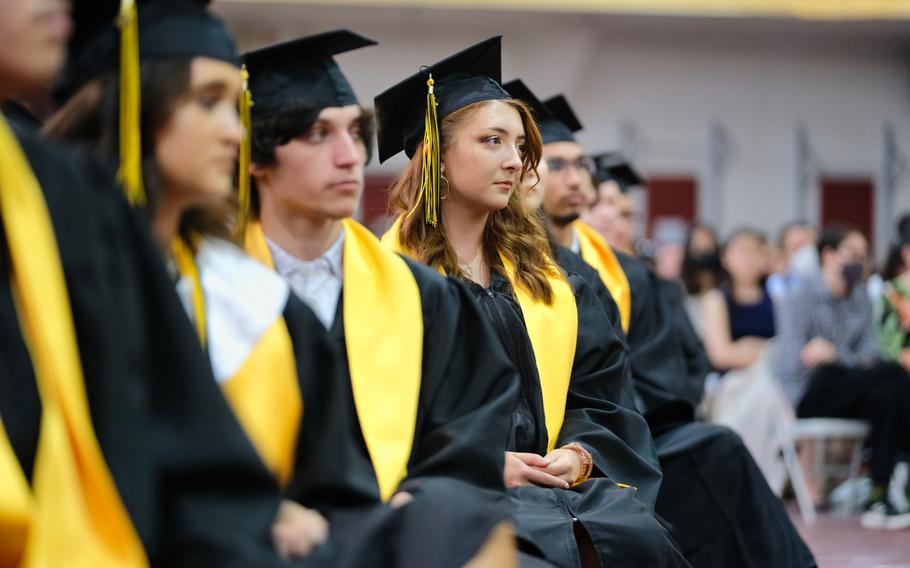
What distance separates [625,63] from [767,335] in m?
8.08

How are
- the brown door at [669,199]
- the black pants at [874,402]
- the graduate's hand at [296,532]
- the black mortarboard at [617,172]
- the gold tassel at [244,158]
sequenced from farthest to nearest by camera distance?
the brown door at [669,199], the black pants at [874,402], the black mortarboard at [617,172], the gold tassel at [244,158], the graduate's hand at [296,532]

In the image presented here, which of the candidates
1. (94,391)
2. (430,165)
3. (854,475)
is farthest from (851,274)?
(94,391)

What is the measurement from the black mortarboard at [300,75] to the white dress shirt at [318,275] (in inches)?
14.5

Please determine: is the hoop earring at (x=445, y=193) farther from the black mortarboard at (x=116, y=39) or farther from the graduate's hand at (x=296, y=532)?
the graduate's hand at (x=296, y=532)

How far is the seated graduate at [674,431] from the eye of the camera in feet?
18.2

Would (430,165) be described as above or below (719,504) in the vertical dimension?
above

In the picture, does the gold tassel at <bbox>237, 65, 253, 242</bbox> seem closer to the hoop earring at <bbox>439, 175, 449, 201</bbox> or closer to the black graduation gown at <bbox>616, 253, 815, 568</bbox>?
the hoop earring at <bbox>439, 175, 449, 201</bbox>

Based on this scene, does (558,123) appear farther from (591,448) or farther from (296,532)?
(296,532)

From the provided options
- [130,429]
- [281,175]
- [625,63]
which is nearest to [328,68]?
[281,175]

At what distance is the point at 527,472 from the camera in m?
4.11

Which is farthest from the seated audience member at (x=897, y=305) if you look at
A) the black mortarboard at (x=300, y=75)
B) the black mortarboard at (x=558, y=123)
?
the black mortarboard at (x=300, y=75)

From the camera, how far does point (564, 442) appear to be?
14.5 ft

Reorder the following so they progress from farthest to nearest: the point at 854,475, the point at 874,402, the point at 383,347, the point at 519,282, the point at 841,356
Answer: the point at 841,356 < the point at 854,475 < the point at 874,402 < the point at 519,282 < the point at 383,347

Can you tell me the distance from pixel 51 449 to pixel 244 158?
152 cm
